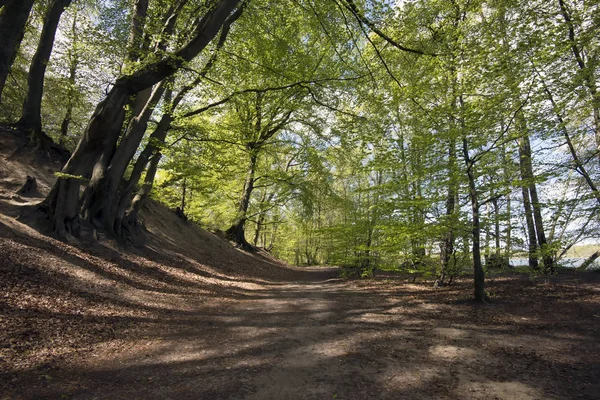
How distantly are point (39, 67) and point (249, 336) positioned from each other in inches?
450

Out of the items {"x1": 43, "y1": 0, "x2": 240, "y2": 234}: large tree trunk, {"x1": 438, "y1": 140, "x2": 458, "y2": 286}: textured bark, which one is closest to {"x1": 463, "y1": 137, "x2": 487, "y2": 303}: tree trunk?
{"x1": 438, "y1": 140, "x2": 458, "y2": 286}: textured bark

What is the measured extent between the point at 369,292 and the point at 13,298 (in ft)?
31.3

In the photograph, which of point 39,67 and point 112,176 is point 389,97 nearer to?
point 112,176

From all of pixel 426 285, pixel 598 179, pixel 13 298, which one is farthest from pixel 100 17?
pixel 598 179

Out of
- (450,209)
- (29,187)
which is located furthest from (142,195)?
(450,209)

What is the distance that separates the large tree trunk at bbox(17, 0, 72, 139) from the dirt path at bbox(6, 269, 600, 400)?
367 inches

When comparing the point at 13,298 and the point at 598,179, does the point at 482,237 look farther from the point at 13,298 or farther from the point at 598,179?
the point at 13,298

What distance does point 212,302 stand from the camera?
836cm

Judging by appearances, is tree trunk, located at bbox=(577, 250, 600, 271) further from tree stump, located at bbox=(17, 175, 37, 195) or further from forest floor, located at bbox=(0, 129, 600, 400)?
tree stump, located at bbox=(17, 175, 37, 195)

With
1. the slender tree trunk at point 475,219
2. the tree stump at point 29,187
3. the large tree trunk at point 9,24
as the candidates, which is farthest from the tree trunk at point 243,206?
the large tree trunk at point 9,24

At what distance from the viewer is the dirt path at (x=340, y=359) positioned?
3.53 meters

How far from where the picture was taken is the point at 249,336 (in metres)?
5.55

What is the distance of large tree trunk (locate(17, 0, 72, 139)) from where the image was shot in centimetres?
994

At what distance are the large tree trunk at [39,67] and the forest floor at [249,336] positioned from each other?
4.98ft
